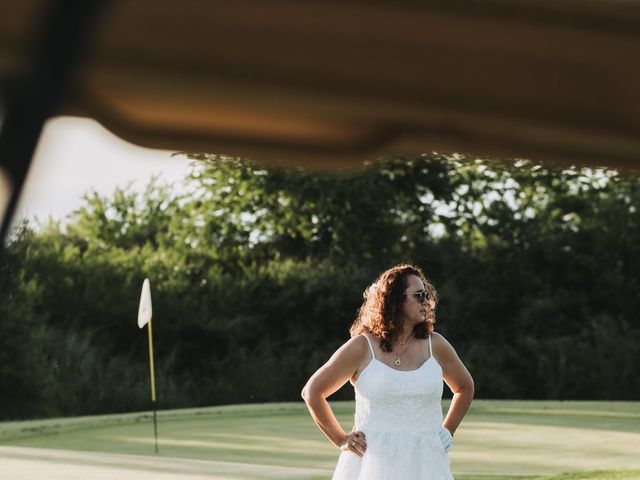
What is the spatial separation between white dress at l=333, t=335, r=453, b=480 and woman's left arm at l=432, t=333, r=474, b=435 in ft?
0.17

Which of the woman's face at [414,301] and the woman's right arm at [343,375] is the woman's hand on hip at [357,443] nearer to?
the woman's right arm at [343,375]

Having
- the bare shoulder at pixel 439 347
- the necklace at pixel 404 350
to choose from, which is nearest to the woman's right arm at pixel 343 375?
the necklace at pixel 404 350

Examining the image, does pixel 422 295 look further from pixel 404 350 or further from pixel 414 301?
pixel 404 350

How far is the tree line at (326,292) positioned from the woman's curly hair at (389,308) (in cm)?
1214

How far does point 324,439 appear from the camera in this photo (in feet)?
38.5

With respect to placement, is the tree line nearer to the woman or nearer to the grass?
the grass

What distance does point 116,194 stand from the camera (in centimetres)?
2695

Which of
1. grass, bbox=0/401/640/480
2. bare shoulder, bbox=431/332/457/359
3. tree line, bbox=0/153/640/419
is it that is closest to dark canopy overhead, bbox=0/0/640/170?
bare shoulder, bbox=431/332/457/359

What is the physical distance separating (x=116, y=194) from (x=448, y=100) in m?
26.4

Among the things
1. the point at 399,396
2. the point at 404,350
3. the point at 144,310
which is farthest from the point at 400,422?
the point at 144,310

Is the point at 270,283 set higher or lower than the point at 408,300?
higher

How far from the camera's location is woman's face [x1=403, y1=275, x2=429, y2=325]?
4535mm

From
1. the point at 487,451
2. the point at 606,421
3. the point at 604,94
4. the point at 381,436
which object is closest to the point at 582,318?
the point at 606,421

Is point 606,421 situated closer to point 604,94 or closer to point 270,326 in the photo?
point 270,326
